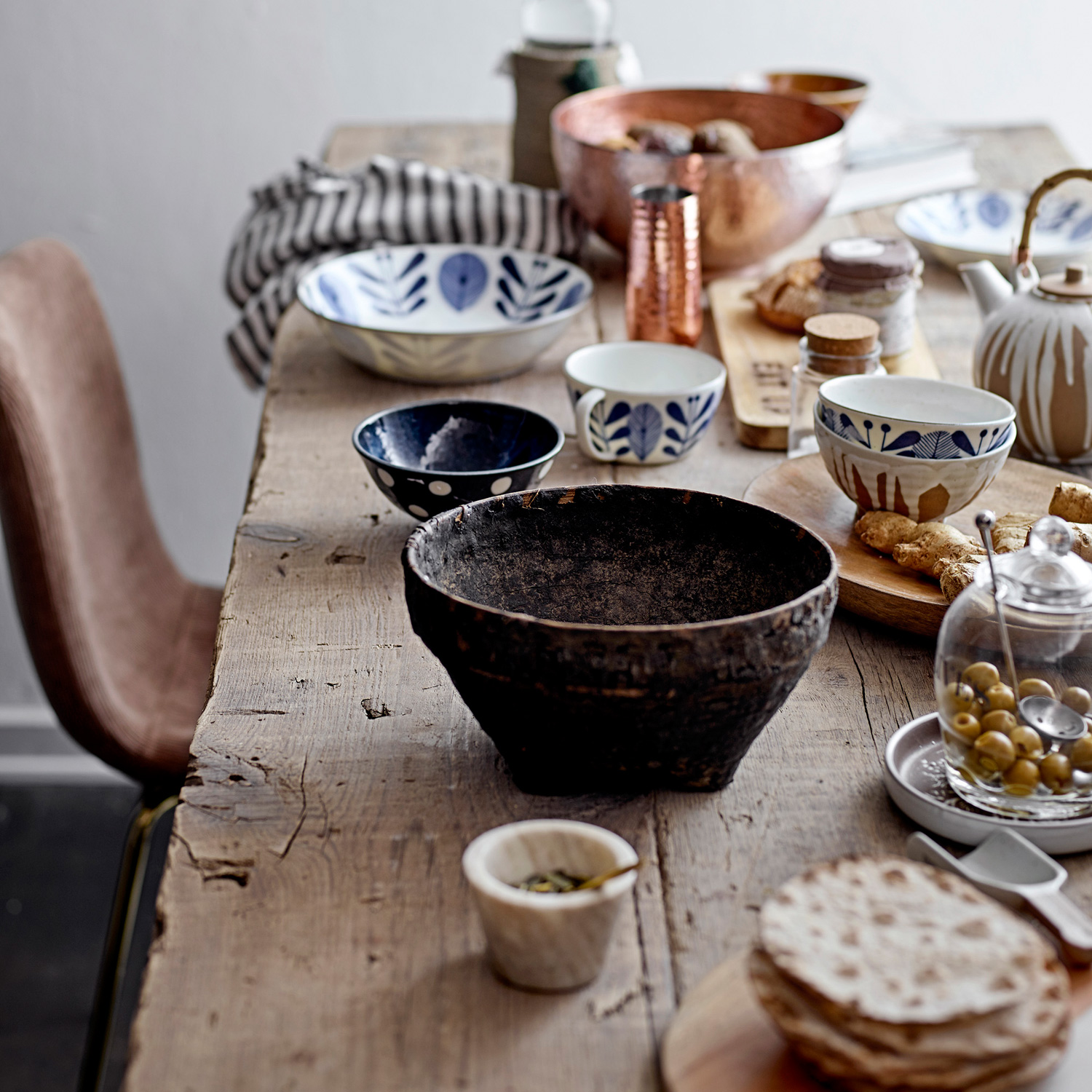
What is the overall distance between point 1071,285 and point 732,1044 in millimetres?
689

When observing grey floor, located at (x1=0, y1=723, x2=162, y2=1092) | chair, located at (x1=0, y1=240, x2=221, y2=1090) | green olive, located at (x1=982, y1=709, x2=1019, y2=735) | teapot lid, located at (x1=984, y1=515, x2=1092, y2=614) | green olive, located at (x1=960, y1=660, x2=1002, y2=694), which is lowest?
grey floor, located at (x1=0, y1=723, x2=162, y2=1092)

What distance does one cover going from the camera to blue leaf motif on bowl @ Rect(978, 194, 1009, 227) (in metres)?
1.44

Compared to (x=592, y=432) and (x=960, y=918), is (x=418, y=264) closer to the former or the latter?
(x=592, y=432)

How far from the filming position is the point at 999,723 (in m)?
0.56

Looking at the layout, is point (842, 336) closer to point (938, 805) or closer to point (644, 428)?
point (644, 428)

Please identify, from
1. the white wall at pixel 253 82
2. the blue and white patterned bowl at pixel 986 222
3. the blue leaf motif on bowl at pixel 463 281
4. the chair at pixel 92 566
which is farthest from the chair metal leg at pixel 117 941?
the white wall at pixel 253 82

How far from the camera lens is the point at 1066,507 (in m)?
0.79

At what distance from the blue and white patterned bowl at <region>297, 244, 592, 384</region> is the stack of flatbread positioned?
718mm

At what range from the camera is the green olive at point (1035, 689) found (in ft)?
1.90

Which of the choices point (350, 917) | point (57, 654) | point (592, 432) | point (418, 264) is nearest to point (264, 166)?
point (418, 264)

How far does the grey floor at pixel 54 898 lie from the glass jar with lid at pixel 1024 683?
4.65ft

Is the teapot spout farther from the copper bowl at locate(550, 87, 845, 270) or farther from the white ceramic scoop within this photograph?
the white ceramic scoop

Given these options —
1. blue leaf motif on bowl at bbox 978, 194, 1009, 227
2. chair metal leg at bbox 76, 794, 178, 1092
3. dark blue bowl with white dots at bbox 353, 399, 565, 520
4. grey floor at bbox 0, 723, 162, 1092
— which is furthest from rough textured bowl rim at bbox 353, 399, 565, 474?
grey floor at bbox 0, 723, 162, 1092

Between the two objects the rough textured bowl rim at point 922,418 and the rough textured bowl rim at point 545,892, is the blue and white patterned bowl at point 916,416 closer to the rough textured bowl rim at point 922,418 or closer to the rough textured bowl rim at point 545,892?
the rough textured bowl rim at point 922,418
